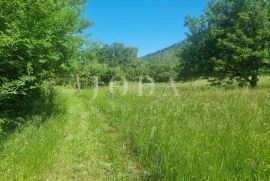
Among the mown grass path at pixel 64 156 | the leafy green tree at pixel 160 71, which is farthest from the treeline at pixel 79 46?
the leafy green tree at pixel 160 71

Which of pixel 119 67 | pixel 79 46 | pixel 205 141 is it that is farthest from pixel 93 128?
pixel 119 67

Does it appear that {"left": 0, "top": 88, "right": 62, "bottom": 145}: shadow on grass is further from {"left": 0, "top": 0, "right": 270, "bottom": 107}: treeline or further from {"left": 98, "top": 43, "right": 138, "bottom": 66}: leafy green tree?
{"left": 98, "top": 43, "right": 138, "bottom": 66}: leafy green tree

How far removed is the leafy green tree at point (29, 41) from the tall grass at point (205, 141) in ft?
11.2

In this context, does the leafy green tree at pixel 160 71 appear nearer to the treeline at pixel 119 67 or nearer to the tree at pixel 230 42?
the treeline at pixel 119 67

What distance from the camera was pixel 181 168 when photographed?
5891 mm

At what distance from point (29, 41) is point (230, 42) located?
53.6 feet

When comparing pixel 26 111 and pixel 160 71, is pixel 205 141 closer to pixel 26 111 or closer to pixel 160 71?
pixel 26 111

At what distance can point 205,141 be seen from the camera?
21.7ft

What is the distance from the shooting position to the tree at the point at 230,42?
73.2 feet

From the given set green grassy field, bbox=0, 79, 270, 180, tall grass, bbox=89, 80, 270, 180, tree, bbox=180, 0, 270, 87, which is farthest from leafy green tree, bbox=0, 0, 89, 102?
tree, bbox=180, 0, 270, 87

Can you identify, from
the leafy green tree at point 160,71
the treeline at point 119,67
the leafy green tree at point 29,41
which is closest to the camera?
the leafy green tree at point 29,41

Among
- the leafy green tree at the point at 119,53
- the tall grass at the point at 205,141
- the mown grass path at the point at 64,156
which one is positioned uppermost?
the leafy green tree at the point at 119,53

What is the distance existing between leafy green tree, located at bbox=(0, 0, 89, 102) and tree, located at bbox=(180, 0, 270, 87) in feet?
45.1

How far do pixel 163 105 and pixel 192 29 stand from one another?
16.0m
